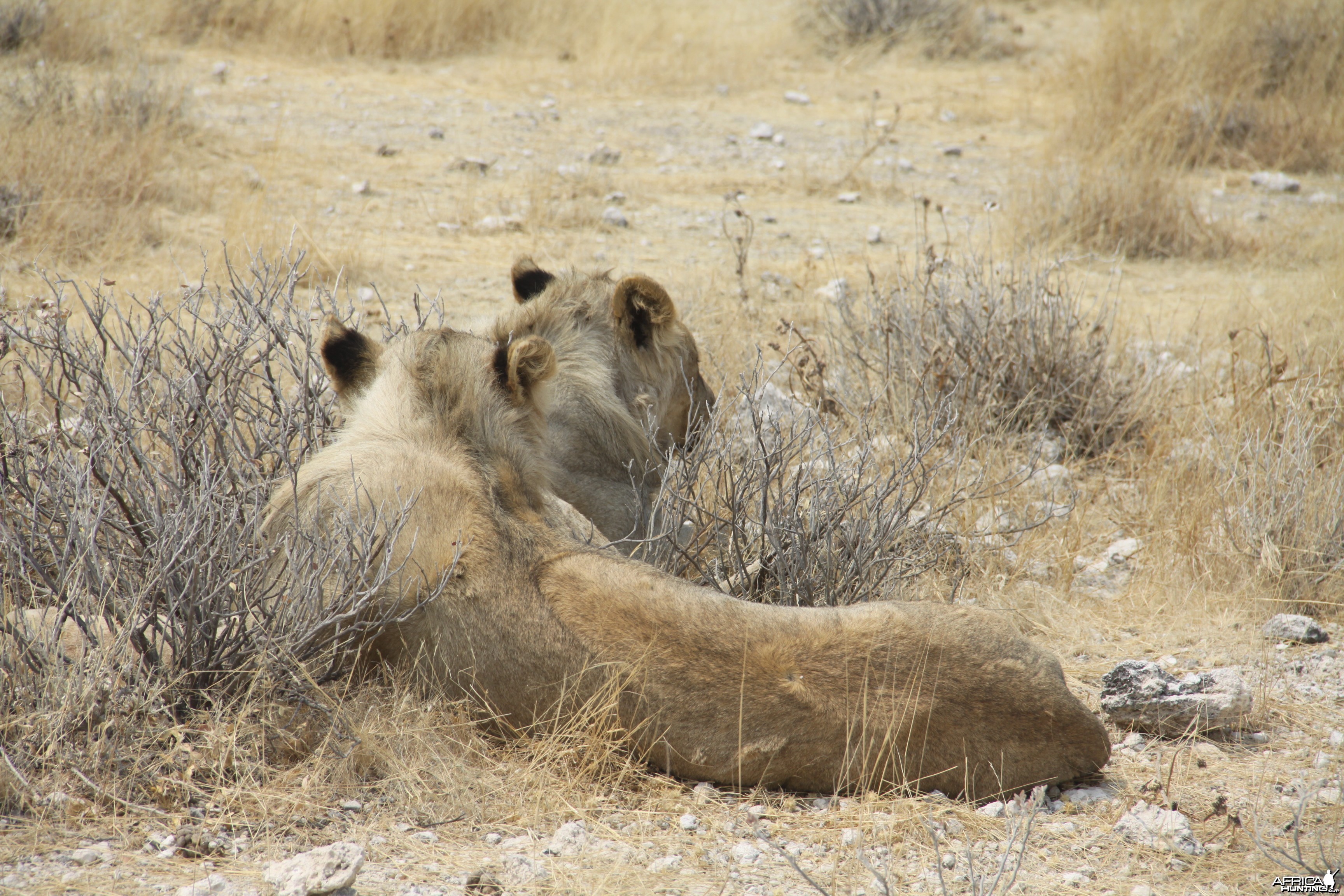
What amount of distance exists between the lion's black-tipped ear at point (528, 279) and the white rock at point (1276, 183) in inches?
343

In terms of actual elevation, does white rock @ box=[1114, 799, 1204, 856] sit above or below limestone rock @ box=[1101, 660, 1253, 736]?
below

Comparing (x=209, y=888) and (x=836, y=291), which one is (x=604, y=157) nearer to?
(x=836, y=291)

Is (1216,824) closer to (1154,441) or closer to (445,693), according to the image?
(445,693)

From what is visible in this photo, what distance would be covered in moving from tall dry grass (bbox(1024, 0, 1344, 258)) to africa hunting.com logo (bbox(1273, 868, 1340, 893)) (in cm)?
657

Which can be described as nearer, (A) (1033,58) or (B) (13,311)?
(B) (13,311)

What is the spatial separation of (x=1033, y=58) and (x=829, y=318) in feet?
35.5

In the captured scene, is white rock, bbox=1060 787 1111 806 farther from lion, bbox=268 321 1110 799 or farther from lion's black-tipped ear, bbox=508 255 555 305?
lion's black-tipped ear, bbox=508 255 555 305

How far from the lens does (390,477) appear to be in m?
3.10

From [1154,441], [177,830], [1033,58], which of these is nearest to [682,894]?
[177,830]

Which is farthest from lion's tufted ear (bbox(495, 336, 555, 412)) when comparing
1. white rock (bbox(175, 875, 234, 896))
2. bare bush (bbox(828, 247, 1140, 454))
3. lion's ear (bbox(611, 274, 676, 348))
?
bare bush (bbox(828, 247, 1140, 454))

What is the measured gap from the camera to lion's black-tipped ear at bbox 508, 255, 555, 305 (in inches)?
181

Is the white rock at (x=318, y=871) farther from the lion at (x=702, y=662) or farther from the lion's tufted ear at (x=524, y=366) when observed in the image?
the lion's tufted ear at (x=524, y=366)

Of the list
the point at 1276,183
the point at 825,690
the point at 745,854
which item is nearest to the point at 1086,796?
the point at 825,690

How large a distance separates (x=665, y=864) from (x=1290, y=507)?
122 inches
